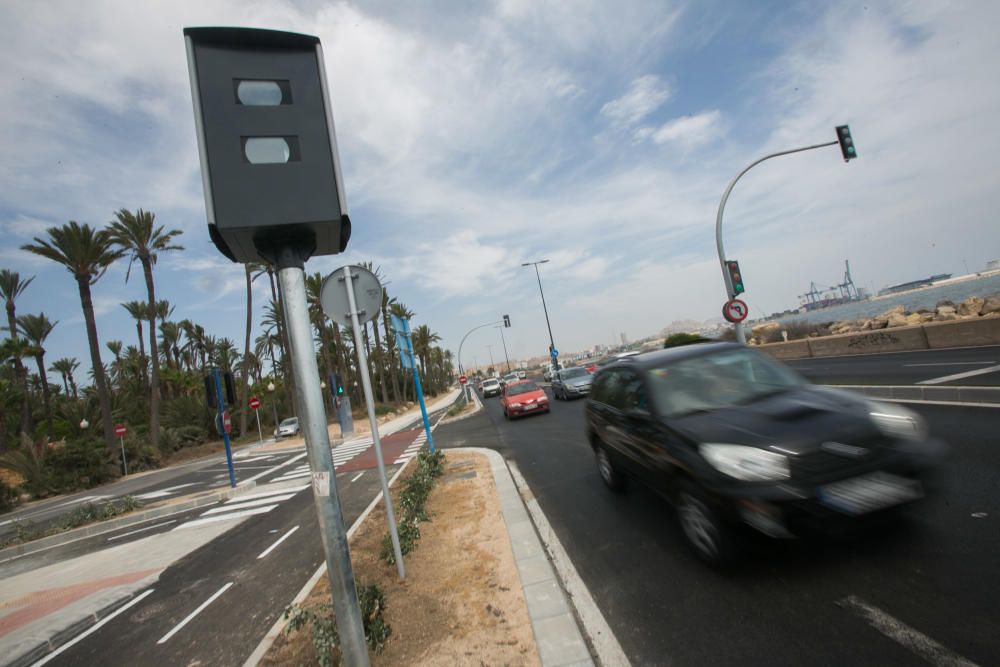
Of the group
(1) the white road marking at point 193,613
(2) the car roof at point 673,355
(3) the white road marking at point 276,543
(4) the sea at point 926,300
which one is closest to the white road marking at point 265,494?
(3) the white road marking at point 276,543

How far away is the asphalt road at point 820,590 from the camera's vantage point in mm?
2383

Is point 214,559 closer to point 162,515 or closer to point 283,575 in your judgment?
point 283,575

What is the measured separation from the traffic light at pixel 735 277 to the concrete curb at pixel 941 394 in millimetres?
4040

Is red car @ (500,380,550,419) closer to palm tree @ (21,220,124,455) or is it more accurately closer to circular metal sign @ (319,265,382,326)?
circular metal sign @ (319,265,382,326)

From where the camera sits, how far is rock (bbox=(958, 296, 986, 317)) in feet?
61.6

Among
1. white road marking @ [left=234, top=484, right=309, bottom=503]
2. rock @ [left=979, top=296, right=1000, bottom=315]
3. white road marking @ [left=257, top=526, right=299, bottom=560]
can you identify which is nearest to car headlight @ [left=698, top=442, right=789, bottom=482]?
white road marking @ [left=257, top=526, right=299, bottom=560]

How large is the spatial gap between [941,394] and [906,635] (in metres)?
7.01

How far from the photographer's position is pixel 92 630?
15.8 feet

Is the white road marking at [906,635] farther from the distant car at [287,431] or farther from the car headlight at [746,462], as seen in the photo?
the distant car at [287,431]

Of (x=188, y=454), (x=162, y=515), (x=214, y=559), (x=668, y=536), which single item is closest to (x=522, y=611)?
(x=668, y=536)

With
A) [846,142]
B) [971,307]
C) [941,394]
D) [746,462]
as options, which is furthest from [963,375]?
[971,307]

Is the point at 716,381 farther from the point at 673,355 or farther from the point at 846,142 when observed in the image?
the point at 846,142

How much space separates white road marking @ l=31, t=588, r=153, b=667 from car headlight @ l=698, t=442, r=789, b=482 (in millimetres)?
6392

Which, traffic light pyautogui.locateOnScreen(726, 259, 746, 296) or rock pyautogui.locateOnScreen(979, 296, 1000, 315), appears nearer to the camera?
traffic light pyautogui.locateOnScreen(726, 259, 746, 296)
